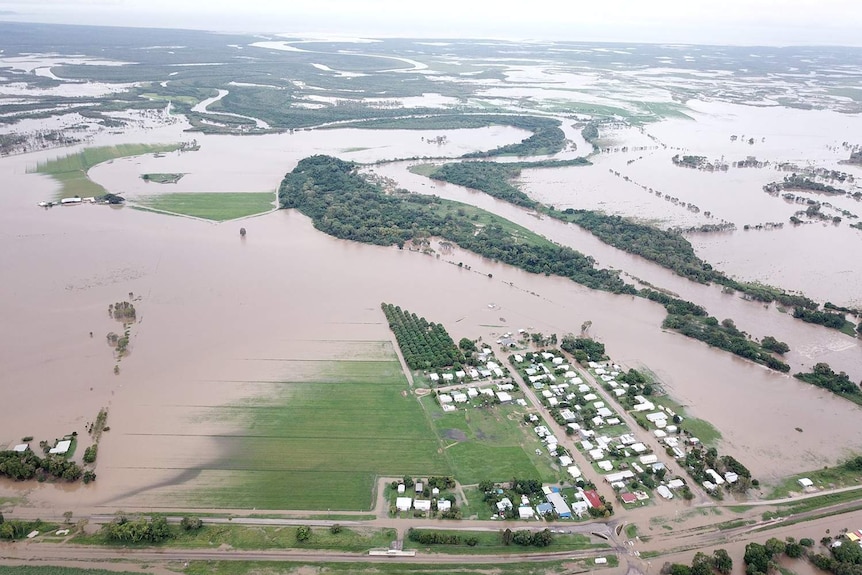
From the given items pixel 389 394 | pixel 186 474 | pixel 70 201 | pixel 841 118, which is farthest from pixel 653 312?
pixel 841 118

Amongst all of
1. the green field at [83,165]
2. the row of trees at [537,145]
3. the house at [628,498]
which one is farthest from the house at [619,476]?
the row of trees at [537,145]

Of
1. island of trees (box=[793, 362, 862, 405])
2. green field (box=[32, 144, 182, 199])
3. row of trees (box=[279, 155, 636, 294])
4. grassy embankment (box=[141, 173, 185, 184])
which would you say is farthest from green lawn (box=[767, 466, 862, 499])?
green field (box=[32, 144, 182, 199])

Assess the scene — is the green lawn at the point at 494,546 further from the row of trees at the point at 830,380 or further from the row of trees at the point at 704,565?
the row of trees at the point at 830,380

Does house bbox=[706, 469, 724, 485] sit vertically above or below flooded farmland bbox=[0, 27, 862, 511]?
below

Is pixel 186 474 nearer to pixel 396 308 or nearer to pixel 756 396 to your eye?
pixel 396 308

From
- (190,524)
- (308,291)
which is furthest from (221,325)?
(190,524)

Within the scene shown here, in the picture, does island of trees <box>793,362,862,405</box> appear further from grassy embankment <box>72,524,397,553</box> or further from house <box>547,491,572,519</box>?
grassy embankment <box>72,524,397,553</box>

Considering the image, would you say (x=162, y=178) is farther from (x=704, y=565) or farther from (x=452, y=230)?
(x=704, y=565)
